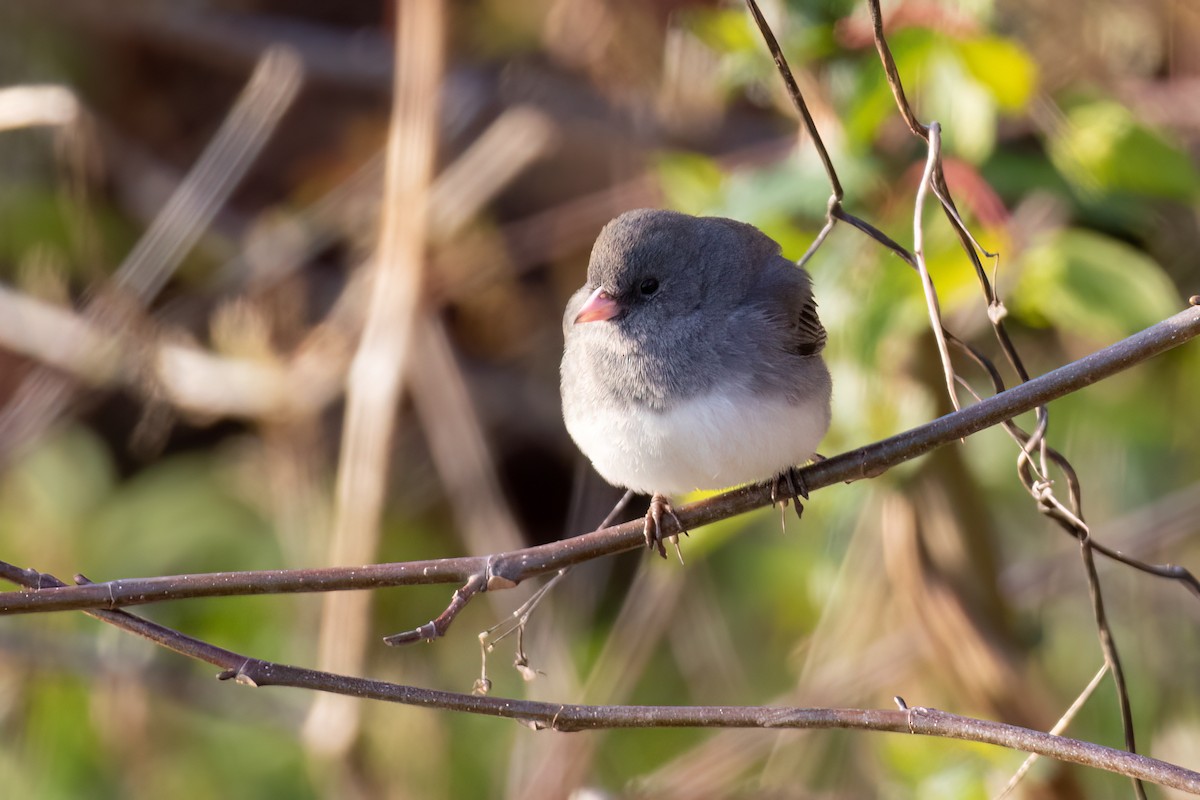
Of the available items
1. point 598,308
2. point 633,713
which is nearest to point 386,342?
point 598,308

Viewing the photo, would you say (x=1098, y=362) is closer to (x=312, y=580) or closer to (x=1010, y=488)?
(x=312, y=580)

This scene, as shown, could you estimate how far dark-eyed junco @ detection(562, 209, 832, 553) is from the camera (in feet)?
6.33

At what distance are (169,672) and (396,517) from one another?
90 cm

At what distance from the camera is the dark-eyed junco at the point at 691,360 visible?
1929mm

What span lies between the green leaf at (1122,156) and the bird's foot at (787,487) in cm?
→ 91

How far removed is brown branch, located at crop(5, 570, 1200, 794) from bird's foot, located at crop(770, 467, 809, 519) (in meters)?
0.46

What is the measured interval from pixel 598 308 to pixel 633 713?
0.85m

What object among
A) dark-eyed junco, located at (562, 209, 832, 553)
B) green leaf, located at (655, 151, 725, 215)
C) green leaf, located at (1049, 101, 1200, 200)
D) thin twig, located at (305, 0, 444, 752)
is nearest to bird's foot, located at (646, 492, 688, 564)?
dark-eyed junco, located at (562, 209, 832, 553)

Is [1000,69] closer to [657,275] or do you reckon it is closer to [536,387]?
[657,275]

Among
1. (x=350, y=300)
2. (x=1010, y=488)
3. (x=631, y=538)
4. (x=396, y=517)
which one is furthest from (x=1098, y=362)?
(x=396, y=517)

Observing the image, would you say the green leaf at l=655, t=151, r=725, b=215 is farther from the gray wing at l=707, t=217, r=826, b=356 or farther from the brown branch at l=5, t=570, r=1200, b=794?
the brown branch at l=5, t=570, r=1200, b=794

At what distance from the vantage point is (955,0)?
2.22 metres

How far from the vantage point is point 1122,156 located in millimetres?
2342

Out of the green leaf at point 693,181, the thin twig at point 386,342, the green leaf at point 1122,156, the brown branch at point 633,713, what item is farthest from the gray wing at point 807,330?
the thin twig at point 386,342
